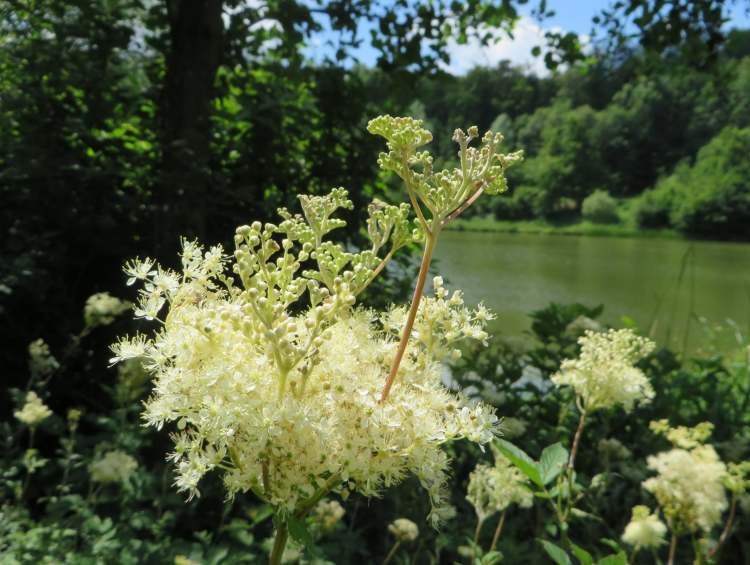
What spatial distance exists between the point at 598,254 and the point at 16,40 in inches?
915

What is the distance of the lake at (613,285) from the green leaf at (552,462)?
4703 mm

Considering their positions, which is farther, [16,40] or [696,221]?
[696,221]

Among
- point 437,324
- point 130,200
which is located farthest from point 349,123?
point 437,324

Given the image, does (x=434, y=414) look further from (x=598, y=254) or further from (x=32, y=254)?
(x=598, y=254)

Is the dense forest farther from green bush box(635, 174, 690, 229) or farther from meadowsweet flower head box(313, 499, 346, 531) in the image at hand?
green bush box(635, 174, 690, 229)

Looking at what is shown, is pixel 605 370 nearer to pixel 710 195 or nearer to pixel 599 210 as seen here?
pixel 599 210

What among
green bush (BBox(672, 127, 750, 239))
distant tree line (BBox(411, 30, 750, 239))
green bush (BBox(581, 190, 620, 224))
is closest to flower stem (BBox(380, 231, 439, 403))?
distant tree line (BBox(411, 30, 750, 239))

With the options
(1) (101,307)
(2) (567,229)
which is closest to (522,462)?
(1) (101,307)

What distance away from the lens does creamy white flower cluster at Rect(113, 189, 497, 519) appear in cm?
68

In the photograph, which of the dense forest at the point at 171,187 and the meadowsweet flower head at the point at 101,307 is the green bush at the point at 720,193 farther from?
the meadowsweet flower head at the point at 101,307

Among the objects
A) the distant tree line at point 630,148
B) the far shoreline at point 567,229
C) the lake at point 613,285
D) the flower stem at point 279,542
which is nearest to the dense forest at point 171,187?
the flower stem at point 279,542

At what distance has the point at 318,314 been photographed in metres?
0.71

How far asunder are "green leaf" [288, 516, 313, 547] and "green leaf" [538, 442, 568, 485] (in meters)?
0.77

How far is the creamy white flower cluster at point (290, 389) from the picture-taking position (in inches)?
26.9
